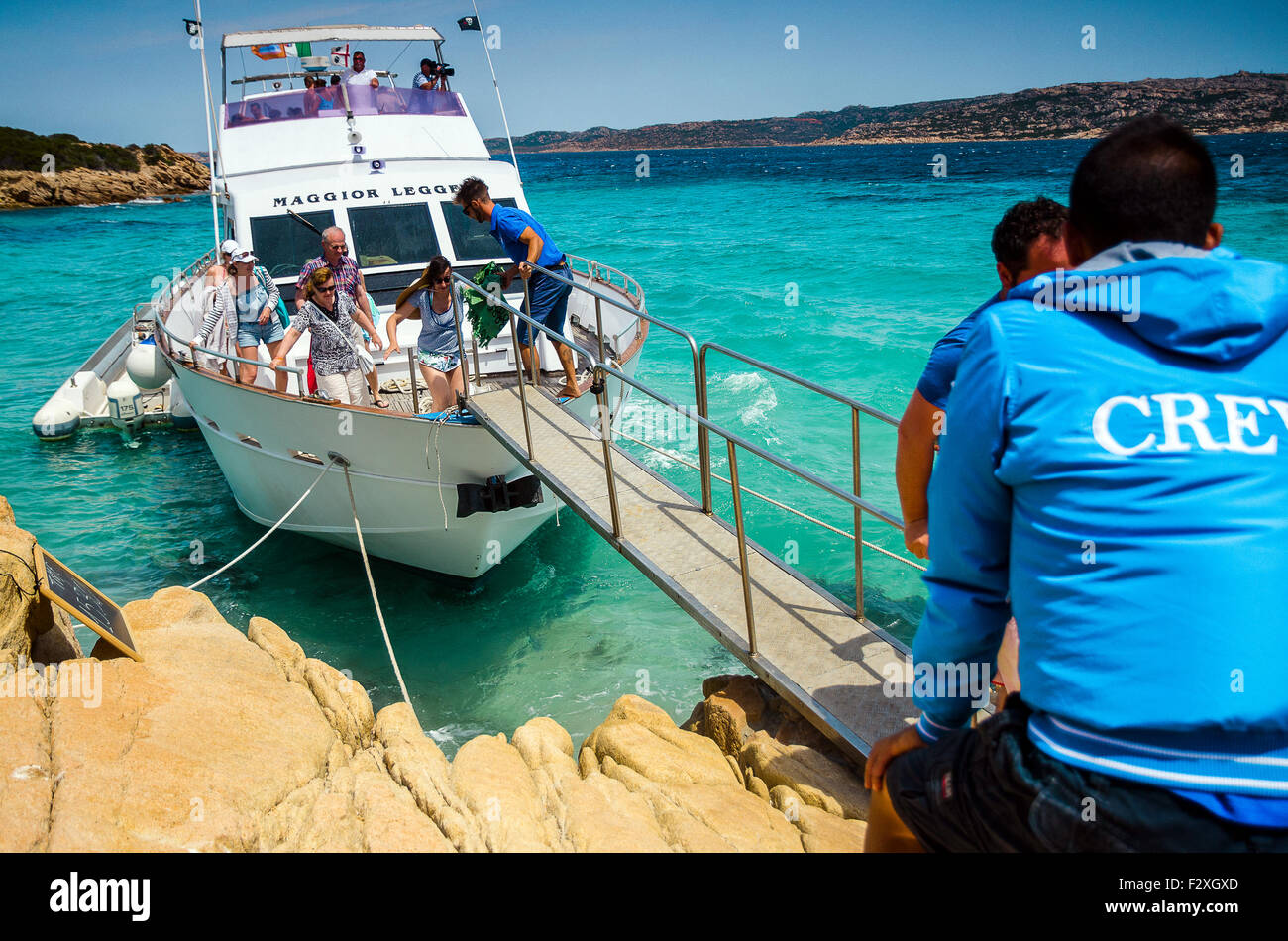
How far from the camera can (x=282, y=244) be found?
8.16m

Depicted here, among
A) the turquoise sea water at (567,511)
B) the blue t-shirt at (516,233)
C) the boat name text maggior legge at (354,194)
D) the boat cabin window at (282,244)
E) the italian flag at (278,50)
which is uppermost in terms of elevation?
the italian flag at (278,50)

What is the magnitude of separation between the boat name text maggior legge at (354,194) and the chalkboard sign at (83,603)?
Answer: 520 centimetres

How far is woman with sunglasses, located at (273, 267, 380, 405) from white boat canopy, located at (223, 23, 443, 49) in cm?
573

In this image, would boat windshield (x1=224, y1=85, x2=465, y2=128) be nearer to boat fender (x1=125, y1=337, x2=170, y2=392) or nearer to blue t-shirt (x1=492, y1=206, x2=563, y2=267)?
boat fender (x1=125, y1=337, x2=170, y2=392)

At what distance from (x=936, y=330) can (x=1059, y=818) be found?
17.1 metres

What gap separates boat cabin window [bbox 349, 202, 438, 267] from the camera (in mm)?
8375

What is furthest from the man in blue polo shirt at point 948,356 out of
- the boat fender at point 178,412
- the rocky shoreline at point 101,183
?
the rocky shoreline at point 101,183

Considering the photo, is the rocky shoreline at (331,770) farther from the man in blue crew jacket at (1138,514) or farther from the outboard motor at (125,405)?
the outboard motor at (125,405)

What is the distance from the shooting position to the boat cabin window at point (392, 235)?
8.38 m

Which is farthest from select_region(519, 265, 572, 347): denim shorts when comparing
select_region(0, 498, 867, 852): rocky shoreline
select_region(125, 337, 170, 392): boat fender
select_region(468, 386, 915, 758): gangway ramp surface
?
select_region(125, 337, 170, 392): boat fender

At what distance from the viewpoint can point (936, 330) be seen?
1708 centimetres

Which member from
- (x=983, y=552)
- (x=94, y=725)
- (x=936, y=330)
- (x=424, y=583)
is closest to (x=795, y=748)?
(x=983, y=552)
